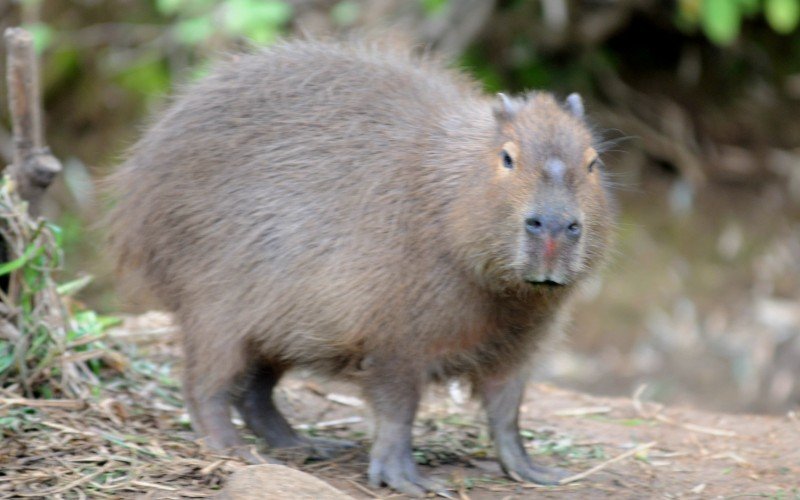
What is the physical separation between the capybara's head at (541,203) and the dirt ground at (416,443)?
2.75ft

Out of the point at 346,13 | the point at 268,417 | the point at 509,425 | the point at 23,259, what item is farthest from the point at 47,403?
the point at 346,13

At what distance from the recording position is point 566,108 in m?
4.04

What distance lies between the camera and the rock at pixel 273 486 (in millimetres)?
3322

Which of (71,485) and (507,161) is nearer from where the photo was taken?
(71,485)

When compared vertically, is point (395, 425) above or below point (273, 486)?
above

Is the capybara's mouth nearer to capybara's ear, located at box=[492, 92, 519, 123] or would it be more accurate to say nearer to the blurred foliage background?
capybara's ear, located at box=[492, 92, 519, 123]

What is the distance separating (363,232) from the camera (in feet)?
13.1

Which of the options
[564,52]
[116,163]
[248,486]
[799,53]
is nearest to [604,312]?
[564,52]

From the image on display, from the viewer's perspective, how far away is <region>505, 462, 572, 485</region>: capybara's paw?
4152mm

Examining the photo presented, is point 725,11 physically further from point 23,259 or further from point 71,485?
point 71,485

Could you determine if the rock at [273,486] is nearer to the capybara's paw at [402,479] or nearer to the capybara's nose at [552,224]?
the capybara's paw at [402,479]

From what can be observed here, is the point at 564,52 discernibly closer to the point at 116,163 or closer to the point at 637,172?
the point at 637,172

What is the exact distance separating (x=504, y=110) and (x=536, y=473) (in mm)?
1326

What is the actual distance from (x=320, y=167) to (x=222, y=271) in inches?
20.3
